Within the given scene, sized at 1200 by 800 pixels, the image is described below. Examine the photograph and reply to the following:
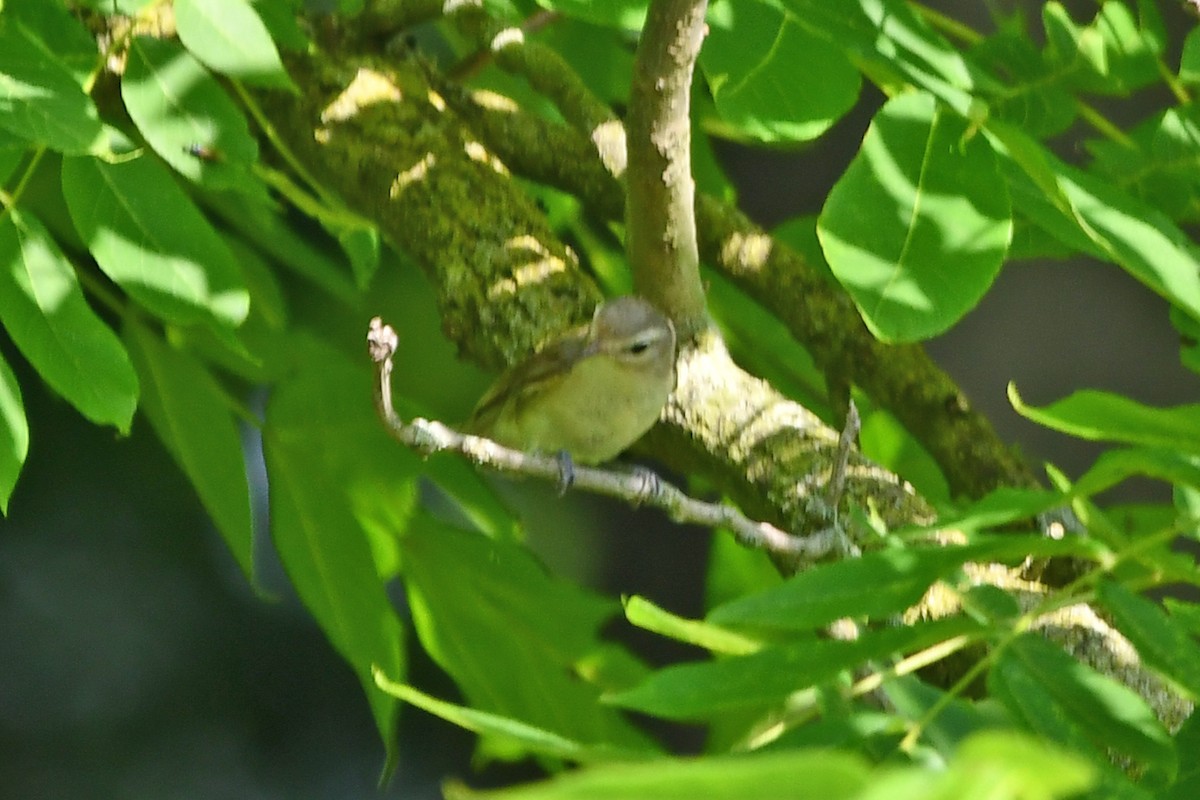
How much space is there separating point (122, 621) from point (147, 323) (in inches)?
35.2

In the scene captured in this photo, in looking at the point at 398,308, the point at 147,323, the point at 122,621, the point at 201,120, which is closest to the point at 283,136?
the point at 147,323

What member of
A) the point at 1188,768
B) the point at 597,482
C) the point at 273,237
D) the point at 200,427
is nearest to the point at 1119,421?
the point at 1188,768

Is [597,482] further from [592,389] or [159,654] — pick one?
[159,654]

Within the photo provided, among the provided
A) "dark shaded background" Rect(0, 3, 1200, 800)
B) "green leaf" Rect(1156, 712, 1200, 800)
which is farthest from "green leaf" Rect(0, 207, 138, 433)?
"dark shaded background" Rect(0, 3, 1200, 800)

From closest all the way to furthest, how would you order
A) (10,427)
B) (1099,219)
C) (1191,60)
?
(1099,219) < (10,427) < (1191,60)

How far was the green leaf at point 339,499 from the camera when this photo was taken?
40.2 inches

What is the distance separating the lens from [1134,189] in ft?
3.08

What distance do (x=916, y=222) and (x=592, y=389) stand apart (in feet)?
2.03

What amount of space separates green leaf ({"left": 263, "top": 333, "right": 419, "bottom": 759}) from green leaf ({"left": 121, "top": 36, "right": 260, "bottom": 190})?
290mm

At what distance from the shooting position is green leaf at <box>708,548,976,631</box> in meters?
0.51

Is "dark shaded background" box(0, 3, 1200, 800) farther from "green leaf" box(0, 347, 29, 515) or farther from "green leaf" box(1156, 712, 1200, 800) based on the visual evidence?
"green leaf" box(1156, 712, 1200, 800)

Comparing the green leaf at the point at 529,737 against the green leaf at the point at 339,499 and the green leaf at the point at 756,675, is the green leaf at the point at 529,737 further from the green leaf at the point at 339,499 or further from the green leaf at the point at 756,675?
the green leaf at the point at 339,499

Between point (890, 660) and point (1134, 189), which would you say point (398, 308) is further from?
point (890, 660)

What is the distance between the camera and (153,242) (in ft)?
2.62
